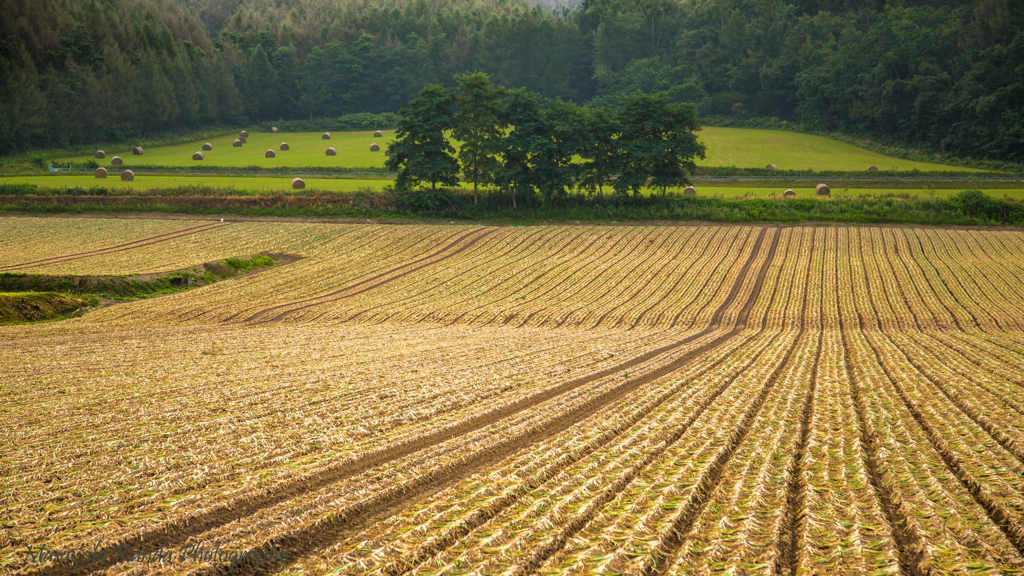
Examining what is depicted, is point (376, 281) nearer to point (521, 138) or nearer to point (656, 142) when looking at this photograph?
point (521, 138)

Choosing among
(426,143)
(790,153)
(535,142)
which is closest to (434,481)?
(535,142)

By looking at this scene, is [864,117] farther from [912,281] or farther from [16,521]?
[16,521]

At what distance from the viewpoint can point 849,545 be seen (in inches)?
243

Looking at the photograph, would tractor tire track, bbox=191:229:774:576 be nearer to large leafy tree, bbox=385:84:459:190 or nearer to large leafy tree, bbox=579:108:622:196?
large leafy tree, bbox=579:108:622:196

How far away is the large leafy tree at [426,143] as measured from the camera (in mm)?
54250

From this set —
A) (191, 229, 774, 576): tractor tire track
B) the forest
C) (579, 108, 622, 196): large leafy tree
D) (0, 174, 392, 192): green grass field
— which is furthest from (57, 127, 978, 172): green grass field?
(191, 229, 774, 576): tractor tire track

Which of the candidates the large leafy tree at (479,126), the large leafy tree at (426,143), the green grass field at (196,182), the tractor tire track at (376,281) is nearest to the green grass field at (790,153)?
the large leafy tree at (479,126)

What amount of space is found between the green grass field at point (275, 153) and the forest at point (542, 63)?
11315 mm

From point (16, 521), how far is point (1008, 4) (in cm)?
11806

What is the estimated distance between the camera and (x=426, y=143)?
2154 inches

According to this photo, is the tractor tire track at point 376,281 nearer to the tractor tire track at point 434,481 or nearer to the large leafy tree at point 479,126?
the large leafy tree at point 479,126

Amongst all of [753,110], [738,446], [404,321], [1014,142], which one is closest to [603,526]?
[738,446]

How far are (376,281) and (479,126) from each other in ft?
81.4

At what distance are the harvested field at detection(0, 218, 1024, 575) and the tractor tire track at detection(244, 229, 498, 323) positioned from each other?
63cm
